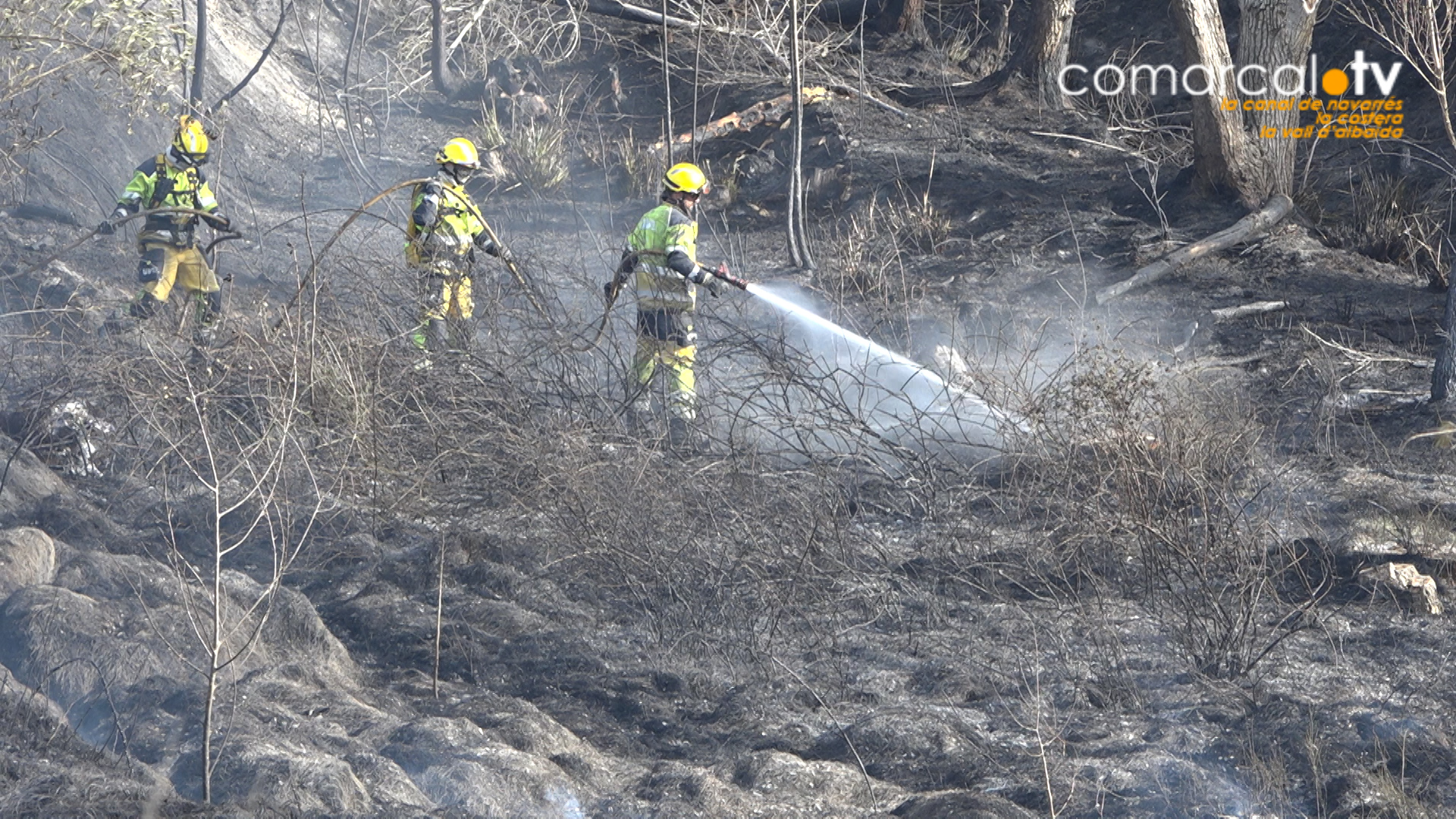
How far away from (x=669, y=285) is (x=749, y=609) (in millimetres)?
2215

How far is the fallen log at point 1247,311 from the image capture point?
916 centimetres

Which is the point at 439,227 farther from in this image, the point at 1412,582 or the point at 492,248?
the point at 1412,582

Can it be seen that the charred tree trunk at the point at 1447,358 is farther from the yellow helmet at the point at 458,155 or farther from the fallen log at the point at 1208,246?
the yellow helmet at the point at 458,155

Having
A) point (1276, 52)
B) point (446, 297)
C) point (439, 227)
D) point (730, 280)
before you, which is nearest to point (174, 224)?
point (439, 227)

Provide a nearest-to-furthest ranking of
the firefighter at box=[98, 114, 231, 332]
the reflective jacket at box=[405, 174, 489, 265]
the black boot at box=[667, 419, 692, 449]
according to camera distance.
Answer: the black boot at box=[667, 419, 692, 449]
the reflective jacket at box=[405, 174, 489, 265]
the firefighter at box=[98, 114, 231, 332]

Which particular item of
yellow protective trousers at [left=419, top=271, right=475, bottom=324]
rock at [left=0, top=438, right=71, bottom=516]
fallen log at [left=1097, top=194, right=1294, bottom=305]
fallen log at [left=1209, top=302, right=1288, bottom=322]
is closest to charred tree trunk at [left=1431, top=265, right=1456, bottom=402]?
fallen log at [left=1209, top=302, right=1288, bottom=322]

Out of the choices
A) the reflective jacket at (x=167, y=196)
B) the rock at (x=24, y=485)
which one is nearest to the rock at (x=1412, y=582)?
the rock at (x=24, y=485)

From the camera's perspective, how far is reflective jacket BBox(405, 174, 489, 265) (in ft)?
24.4

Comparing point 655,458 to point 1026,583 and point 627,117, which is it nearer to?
point 1026,583

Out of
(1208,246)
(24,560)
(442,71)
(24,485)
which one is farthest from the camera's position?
(442,71)

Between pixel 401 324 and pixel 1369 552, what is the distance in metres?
5.25

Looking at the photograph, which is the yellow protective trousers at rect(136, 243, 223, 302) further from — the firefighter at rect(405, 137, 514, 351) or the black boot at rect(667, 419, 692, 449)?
the black boot at rect(667, 419, 692, 449)

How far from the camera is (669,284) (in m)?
6.90

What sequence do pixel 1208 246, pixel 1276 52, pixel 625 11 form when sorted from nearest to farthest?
pixel 1208 246, pixel 1276 52, pixel 625 11
